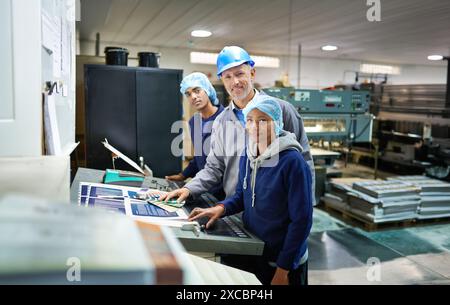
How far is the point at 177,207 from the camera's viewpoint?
5.30 feet

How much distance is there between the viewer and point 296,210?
1544 mm

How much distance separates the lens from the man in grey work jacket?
2.10 meters

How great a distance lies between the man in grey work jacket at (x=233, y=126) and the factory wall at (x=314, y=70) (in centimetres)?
663

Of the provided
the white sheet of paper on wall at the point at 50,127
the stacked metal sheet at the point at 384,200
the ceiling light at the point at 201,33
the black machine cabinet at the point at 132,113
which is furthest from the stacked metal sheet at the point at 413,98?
the white sheet of paper on wall at the point at 50,127

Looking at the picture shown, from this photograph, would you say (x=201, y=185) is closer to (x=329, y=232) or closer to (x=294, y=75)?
(x=329, y=232)

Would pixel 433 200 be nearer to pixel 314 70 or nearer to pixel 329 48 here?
pixel 329 48

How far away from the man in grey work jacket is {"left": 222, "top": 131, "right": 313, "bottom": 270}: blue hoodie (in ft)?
1.42

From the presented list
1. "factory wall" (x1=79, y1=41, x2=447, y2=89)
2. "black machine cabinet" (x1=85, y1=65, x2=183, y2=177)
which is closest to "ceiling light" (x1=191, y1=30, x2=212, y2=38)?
"factory wall" (x1=79, y1=41, x2=447, y2=89)

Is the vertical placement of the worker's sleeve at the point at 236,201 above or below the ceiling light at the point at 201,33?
below

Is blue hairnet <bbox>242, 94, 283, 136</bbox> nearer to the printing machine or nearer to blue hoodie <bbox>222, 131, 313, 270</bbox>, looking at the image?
blue hoodie <bbox>222, 131, 313, 270</bbox>

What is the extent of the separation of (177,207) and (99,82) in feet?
6.04

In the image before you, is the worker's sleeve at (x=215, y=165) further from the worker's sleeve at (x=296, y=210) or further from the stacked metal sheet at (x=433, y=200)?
the stacked metal sheet at (x=433, y=200)

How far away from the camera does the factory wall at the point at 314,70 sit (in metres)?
8.62

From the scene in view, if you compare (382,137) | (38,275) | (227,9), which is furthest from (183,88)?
(382,137)
